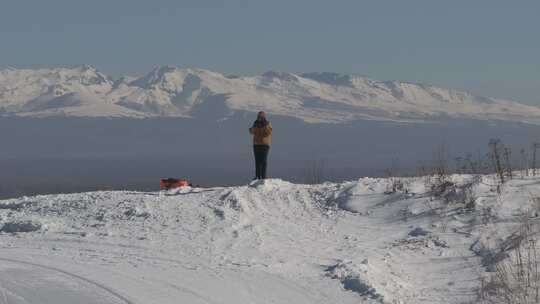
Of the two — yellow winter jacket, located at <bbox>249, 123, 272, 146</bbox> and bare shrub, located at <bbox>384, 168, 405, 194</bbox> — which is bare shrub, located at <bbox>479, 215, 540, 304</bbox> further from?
yellow winter jacket, located at <bbox>249, 123, 272, 146</bbox>

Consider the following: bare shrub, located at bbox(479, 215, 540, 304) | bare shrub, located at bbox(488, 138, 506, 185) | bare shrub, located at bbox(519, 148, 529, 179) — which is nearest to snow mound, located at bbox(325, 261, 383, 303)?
bare shrub, located at bbox(479, 215, 540, 304)

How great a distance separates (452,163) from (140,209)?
19.4 ft

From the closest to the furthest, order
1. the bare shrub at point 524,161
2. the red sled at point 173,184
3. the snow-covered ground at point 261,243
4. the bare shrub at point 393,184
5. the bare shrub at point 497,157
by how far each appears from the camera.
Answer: the snow-covered ground at point 261,243 < the bare shrub at point 497,157 < the bare shrub at point 393,184 < the bare shrub at point 524,161 < the red sled at point 173,184

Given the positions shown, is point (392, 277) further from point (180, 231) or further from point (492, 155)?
point (492, 155)

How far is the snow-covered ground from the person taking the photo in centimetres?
970

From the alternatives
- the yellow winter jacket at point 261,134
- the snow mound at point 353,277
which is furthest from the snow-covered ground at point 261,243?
the yellow winter jacket at point 261,134

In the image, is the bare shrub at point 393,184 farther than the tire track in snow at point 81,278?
Yes

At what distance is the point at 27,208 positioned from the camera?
50.0 ft

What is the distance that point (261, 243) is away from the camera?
12.0 metres

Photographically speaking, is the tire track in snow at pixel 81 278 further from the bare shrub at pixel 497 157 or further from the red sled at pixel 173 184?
the bare shrub at pixel 497 157

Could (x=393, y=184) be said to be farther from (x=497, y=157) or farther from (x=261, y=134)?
(x=261, y=134)

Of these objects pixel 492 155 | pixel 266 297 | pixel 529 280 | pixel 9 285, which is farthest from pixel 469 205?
pixel 9 285

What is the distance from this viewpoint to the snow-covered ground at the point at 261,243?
9.70 m

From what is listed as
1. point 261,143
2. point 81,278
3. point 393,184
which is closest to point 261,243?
point 81,278
